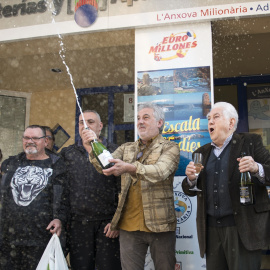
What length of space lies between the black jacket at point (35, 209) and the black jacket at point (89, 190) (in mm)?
112

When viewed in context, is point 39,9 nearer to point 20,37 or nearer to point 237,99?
point 20,37

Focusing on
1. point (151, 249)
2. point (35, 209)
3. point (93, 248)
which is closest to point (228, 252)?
point (151, 249)

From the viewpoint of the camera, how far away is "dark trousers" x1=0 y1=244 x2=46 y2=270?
3.49 meters

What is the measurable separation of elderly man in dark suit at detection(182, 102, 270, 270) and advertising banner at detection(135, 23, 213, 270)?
1254 mm

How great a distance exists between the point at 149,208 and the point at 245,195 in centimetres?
79

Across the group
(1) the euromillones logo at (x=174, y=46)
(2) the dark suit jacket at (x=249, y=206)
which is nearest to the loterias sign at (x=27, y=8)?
(1) the euromillones logo at (x=174, y=46)

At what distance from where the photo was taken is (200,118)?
4348 mm

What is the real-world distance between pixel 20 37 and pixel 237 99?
4.42 meters

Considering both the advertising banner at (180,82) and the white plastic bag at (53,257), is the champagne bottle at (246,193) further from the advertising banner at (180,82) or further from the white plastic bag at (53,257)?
the white plastic bag at (53,257)

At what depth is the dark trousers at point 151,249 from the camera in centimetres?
297

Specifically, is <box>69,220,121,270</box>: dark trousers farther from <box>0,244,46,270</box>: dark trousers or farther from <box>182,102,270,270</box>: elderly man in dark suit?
<box>182,102,270,270</box>: elderly man in dark suit

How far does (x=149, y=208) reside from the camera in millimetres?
2961

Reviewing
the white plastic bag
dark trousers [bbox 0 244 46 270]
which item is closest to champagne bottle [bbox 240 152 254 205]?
the white plastic bag

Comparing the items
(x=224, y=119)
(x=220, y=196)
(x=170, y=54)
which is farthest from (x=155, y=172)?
(x=170, y=54)
